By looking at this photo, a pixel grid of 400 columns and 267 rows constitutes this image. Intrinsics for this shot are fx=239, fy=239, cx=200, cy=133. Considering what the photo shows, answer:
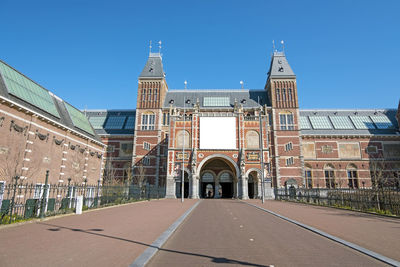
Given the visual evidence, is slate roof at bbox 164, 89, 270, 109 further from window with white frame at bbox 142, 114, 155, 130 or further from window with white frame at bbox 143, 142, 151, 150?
window with white frame at bbox 143, 142, 151, 150

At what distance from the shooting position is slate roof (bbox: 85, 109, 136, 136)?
46.2 meters

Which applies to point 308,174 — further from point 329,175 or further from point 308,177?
point 329,175

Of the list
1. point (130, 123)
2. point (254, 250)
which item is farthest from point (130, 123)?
point (254, 250)

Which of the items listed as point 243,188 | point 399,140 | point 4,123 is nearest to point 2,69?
point 4,123

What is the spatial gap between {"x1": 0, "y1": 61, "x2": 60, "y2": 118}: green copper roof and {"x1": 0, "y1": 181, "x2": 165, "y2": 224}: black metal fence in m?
7.15

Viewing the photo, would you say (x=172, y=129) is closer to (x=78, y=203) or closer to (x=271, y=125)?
(x=271, y=125)

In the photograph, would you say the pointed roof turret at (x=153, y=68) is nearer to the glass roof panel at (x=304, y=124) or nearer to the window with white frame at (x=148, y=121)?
the window with white frame at (x=148, y=121)

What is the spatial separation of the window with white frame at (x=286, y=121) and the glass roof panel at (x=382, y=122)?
1794cm

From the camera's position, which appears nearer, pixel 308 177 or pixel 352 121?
pixel 308 177

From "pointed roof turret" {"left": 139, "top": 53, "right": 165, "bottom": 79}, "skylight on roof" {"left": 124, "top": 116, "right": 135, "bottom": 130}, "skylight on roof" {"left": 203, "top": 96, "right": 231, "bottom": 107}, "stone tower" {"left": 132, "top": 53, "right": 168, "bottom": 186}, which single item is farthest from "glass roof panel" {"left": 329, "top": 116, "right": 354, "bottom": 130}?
"skylight on roof" {"left": 124, "top": 116, "right": 135, "bottom": 130}

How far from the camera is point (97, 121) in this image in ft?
160

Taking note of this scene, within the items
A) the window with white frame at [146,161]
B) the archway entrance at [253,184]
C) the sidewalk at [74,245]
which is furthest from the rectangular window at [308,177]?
the sidewalk at [74,245]

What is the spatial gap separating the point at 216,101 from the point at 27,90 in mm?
31764

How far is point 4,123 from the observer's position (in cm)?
1652
